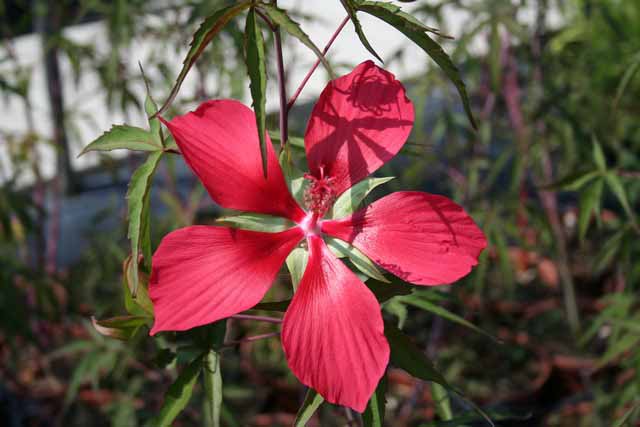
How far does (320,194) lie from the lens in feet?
1.99

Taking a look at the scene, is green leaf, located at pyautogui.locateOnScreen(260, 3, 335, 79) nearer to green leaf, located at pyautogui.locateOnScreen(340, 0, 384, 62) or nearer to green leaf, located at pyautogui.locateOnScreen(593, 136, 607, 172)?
green leaf, located at pyautogui.locateOnScreen(340, 0, 384, 62)

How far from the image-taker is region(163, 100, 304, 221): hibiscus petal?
543mm

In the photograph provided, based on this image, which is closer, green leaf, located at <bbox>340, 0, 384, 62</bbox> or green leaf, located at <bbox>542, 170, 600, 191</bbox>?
green leaf, located at <bbox>340, 0, 384, 62</bbox>

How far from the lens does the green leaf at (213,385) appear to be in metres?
0.63

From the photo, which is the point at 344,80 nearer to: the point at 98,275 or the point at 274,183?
the point at 274,183

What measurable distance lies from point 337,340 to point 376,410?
0.10 meters

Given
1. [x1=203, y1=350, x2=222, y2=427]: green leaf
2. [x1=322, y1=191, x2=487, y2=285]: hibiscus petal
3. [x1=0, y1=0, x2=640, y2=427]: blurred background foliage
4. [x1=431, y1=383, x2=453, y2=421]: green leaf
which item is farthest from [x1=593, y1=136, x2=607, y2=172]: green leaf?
[x1=203, y1=350, x2=222, y2=427]: green leaf

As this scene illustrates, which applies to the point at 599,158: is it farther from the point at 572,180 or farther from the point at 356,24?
the point at 356,24

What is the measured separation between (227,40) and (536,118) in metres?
0.77

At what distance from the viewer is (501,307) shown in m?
2.10

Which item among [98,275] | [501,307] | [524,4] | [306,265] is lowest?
[501,307]

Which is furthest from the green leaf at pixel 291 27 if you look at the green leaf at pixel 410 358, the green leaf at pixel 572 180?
the green leaf at pixel 572 180

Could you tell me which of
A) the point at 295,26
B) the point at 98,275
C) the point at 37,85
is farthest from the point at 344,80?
the point at 37,85

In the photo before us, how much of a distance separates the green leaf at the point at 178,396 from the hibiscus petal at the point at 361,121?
23cm
